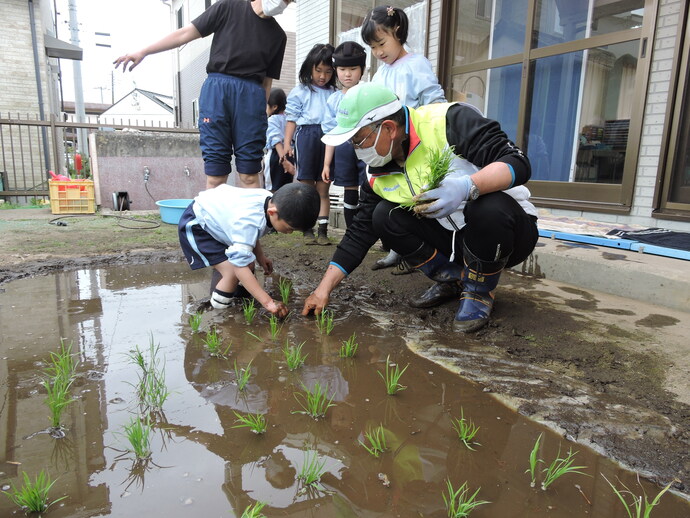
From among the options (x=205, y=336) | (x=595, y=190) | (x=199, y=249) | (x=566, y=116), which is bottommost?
(x=205, y=336)

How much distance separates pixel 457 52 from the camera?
576 centimetres

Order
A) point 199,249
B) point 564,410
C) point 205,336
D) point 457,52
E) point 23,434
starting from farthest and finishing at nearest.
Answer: point 457,52 → point 199,249 → point 205,336 → point 564,410 → point 23,434

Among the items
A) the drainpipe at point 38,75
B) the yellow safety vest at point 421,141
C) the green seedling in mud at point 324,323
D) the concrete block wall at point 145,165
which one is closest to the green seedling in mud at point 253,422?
the green seedling in mud at point 324,323

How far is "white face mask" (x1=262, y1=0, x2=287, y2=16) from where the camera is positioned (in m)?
3.27

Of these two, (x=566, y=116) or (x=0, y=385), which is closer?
(x=0, y=385)

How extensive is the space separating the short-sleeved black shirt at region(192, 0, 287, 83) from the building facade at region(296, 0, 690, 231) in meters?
2.94

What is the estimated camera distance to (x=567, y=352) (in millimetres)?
2064

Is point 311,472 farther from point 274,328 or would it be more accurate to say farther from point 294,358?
point 274,328

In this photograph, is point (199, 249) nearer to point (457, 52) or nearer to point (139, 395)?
point (139, 395)

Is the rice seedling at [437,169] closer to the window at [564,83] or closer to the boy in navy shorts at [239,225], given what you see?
the boy in navy shorts at [239,225]

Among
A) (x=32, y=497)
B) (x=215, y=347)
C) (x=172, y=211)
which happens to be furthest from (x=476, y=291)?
(x=172, y=211)

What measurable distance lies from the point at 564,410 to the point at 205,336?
1561mm

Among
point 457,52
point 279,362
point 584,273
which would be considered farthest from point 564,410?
point 457,52

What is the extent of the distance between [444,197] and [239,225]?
1.08 metres
